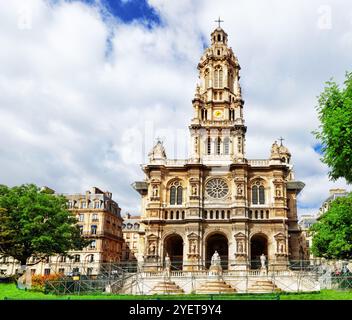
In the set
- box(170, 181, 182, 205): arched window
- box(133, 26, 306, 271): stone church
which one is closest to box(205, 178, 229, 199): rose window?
box(133, 26, 306, 271): stone church

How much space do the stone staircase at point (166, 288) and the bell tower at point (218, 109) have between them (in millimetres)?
22051

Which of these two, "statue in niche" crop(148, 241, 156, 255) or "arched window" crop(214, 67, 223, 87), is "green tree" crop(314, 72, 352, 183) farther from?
"arched window" crop(214, 67, 223, 87)

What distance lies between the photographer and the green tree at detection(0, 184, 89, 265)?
48.2m

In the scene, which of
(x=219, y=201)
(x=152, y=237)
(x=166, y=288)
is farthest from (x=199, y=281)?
(x=219, y=201)

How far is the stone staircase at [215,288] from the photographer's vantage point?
42000mm

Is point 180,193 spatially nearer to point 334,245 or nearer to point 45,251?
point 45,251

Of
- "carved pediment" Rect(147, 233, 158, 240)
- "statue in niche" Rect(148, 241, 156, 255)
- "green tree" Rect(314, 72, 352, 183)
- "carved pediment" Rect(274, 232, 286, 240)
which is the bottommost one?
"statue in niche" Rect(148, 241, 156, 255)

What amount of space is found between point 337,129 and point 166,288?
2647 cm

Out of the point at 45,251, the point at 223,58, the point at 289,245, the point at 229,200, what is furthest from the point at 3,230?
the point at 223,58

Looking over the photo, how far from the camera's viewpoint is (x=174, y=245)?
210 feet

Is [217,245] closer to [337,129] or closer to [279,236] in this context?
[279,236]

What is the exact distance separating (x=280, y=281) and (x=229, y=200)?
15805 mm

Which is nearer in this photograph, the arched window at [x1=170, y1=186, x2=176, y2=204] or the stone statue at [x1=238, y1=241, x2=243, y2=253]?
the stone statue at [x1=238, y1=241, x2=243, y2=253]

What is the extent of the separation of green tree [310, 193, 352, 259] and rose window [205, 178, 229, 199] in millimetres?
13866
